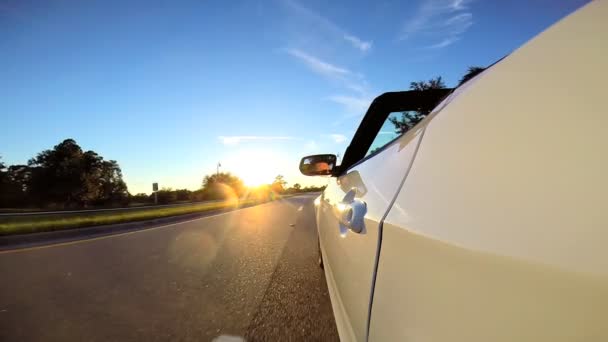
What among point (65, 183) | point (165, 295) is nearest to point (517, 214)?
point (165, 295)

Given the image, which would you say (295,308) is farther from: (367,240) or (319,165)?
(367,240)

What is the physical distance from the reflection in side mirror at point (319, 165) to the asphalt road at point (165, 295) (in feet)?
4.10

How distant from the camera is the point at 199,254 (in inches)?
201

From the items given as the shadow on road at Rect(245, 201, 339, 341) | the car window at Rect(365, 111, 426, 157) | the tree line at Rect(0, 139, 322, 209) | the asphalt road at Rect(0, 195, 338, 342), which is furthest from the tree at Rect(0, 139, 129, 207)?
the car window at Rect(365, 111, 426, 157)

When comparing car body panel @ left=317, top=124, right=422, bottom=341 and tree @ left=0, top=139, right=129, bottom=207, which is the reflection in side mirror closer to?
car body panel @ left=317, top=124, right=422, bottom=341

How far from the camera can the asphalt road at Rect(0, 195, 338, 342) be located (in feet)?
7.53

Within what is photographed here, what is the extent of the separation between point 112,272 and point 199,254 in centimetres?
135

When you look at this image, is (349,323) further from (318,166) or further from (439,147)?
(318,166)

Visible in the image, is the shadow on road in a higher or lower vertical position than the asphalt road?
lower

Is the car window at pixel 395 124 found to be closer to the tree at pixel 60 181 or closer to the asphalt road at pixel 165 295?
the asphalt road at pixel 165 295

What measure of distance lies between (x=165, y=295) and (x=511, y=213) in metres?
3.36

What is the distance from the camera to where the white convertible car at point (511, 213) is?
411 mm

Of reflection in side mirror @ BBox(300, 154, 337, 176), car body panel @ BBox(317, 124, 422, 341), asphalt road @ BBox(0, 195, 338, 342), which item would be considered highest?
reflection in side mirror @ BBox(300, 154, 337, 176)

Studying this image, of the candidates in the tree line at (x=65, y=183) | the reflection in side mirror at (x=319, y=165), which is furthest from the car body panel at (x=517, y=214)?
the tree line at (x=65, y=183)
